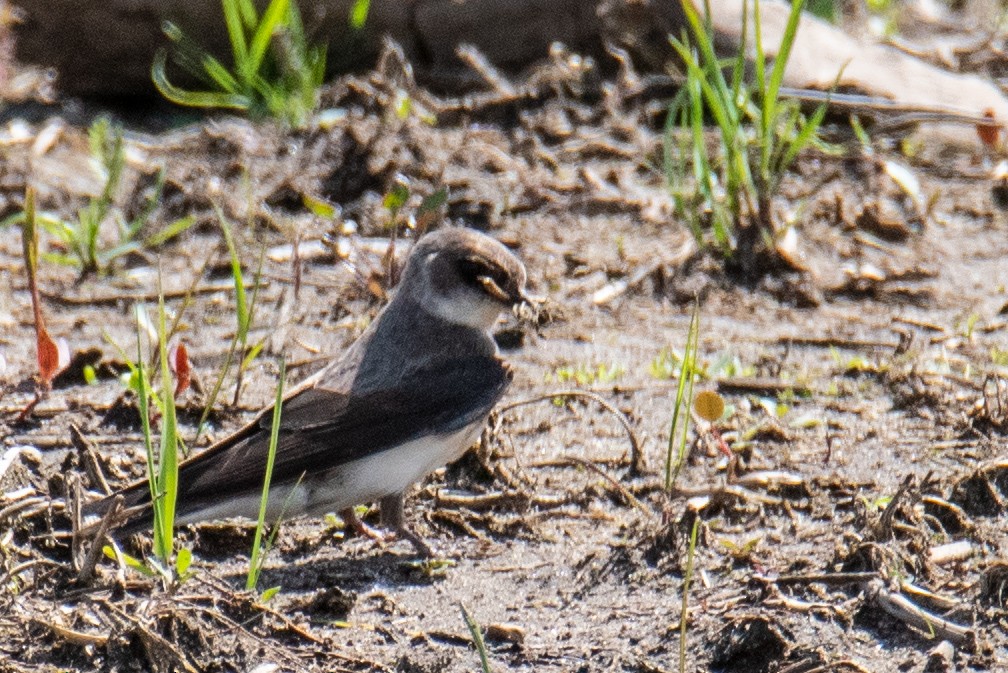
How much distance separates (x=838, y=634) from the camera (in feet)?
12.7

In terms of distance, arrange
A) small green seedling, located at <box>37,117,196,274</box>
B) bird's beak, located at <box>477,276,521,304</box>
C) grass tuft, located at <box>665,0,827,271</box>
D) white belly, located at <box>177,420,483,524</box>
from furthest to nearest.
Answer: small green seedling, located at <box>37,117,196,274</box> < grass tuft, located at <box>665,0,827,271</box> < bird's beak, located at <box>477,276,521,304</box> < white belly, located at <box>177,420,483,524</box>

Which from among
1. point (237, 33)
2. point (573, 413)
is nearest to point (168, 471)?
point (573, 413)

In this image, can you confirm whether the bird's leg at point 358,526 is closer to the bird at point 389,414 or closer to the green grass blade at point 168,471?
the bird at point 389,414

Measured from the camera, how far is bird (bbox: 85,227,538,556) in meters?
4.34

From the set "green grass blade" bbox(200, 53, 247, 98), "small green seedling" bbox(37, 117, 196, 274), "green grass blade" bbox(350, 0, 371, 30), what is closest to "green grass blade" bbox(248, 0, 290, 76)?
"green grass blade" bbox(200, 53, 247, 98)

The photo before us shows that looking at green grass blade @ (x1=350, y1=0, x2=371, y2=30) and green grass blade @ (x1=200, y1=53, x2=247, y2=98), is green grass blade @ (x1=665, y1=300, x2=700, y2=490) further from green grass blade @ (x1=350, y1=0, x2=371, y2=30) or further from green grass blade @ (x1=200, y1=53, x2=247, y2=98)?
green grass blade @ (x1=200, y1=53, x2=247, y2=98)

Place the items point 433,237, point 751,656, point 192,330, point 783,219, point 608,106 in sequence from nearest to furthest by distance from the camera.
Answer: point 751,656 → point 433,237 → point 192,330 → point 783,219 → point 608,106

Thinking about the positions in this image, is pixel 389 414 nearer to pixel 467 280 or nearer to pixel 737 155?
pixel 467 280

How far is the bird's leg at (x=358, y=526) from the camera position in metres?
4.75

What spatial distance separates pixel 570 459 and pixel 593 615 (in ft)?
2.66

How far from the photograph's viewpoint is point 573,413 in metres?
5.54

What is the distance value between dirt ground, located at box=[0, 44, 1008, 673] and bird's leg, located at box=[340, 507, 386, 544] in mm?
41

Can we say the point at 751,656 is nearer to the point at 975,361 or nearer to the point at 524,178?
the point at 975,361

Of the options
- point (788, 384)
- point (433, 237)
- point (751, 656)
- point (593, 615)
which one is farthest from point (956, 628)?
point (433, 237)
